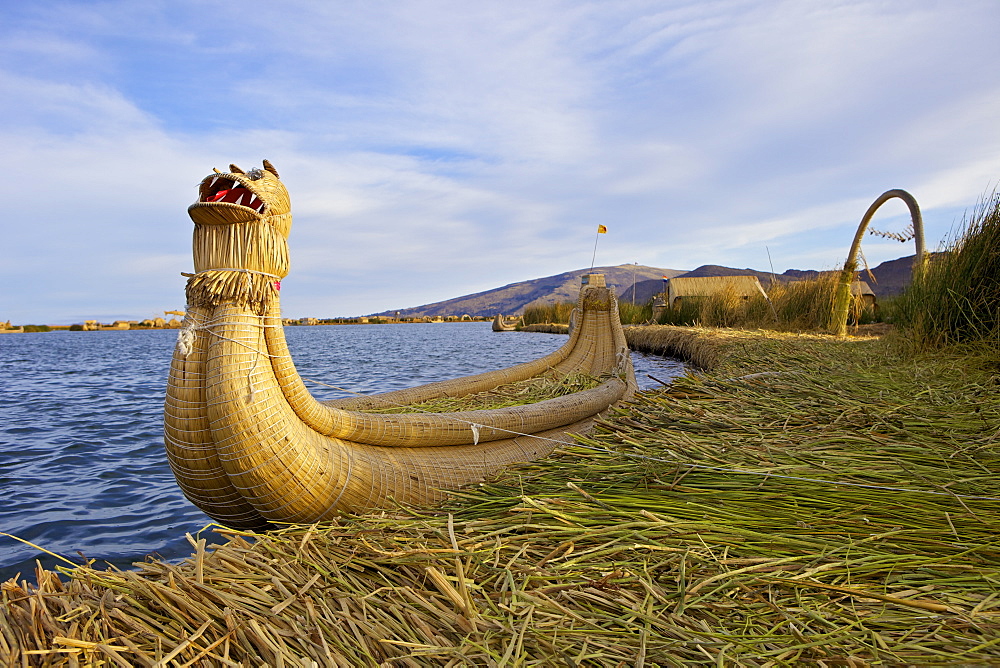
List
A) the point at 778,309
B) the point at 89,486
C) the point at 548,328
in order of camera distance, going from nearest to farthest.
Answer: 1. the point at 89,486
2. the point at 778,309
3. the point at 548,328

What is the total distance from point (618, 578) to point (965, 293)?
543cm

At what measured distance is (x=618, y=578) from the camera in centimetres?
147

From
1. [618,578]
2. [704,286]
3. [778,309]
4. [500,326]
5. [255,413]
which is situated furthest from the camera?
[500,326]

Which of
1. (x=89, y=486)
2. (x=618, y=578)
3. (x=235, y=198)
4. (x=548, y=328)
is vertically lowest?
(x=89, y=486)

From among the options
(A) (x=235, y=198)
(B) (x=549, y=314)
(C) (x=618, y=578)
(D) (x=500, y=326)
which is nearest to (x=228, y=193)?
(A) (x=235, y=198)

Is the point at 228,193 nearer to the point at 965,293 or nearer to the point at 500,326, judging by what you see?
the point at 965,293

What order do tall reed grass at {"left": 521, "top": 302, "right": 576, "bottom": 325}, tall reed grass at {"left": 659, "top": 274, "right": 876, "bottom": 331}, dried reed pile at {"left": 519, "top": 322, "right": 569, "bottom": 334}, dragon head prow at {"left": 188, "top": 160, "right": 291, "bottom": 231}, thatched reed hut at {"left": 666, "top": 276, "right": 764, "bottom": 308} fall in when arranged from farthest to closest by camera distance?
tall reed grass at {"left": 521, "top": 302, "right": 576, "bottom": 325}
dried reed pile at {"left": 519, "top": 322, "right": 569, "bottom": 334}
thatched reed hut at {"left": 666, "top": 276, "right": 764, "bottom": 308}
tall reed grass at {"left": 659, "top": 274, "right": 876, "bottom": 331}
dragon head prow at {"left": 188, "top": 160, "right": 291, "bottom": 231}

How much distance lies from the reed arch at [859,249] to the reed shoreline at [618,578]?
6.84m

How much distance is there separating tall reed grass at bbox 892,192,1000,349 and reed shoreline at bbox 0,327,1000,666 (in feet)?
10.5

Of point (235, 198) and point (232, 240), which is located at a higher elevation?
point (235, 198)

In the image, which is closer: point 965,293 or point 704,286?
point 965,293

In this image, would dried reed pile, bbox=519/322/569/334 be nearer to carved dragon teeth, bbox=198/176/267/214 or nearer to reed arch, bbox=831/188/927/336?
reed arch, bbox=831/188/927/336

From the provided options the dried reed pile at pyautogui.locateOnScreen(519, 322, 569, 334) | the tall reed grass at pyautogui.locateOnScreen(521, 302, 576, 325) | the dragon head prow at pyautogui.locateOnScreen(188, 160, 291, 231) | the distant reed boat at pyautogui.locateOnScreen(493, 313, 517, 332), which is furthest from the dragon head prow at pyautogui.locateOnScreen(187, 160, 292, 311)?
the distant reed boat at pyautogui.locateOnScreen(493, 313, 517, 332)

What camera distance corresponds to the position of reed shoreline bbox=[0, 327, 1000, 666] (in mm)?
1235
